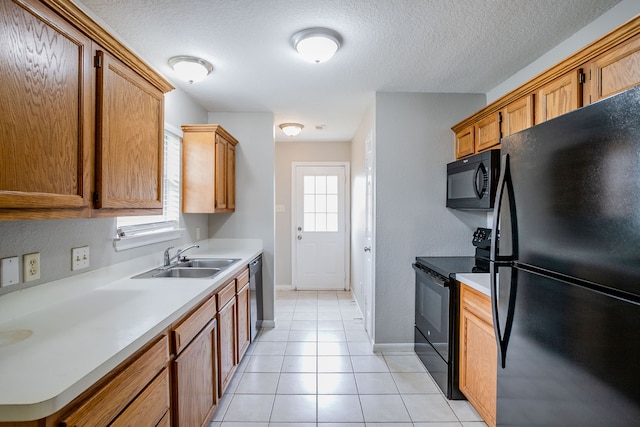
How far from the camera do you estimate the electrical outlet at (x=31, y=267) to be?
1.33 meters

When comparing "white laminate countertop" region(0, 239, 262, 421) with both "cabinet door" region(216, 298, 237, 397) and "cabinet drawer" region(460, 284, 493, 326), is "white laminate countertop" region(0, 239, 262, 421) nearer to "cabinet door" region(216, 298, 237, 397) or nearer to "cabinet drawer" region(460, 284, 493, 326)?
"cabinet door" region(216, 298, 237, 397)

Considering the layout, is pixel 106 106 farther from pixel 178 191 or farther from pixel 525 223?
pixel 525 223

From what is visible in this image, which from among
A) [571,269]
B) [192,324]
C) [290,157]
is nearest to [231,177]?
[290,157]

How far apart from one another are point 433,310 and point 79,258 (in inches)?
94.0

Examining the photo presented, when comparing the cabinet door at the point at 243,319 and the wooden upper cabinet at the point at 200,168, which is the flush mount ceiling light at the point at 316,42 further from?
the cabinet door at the point at 243,319

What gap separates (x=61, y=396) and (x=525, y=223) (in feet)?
5.27

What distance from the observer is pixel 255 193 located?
135 inches

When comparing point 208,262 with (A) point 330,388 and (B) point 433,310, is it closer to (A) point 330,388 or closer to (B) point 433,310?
(A) point 330,388

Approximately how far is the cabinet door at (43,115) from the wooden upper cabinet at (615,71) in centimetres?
225

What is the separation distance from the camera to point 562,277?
1055 millimetres

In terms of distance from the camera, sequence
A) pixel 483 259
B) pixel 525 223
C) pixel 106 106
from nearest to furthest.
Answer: pixel 525 223 → pixel 106 106 → pixel 483 259

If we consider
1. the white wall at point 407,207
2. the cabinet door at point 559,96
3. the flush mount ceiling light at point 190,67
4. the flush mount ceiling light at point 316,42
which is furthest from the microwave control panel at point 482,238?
the flush mount ceiling light at point 190,67

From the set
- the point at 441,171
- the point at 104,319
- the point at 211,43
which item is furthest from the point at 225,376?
the point at 441,171

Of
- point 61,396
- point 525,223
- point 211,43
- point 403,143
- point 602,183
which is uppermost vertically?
point 211,43
